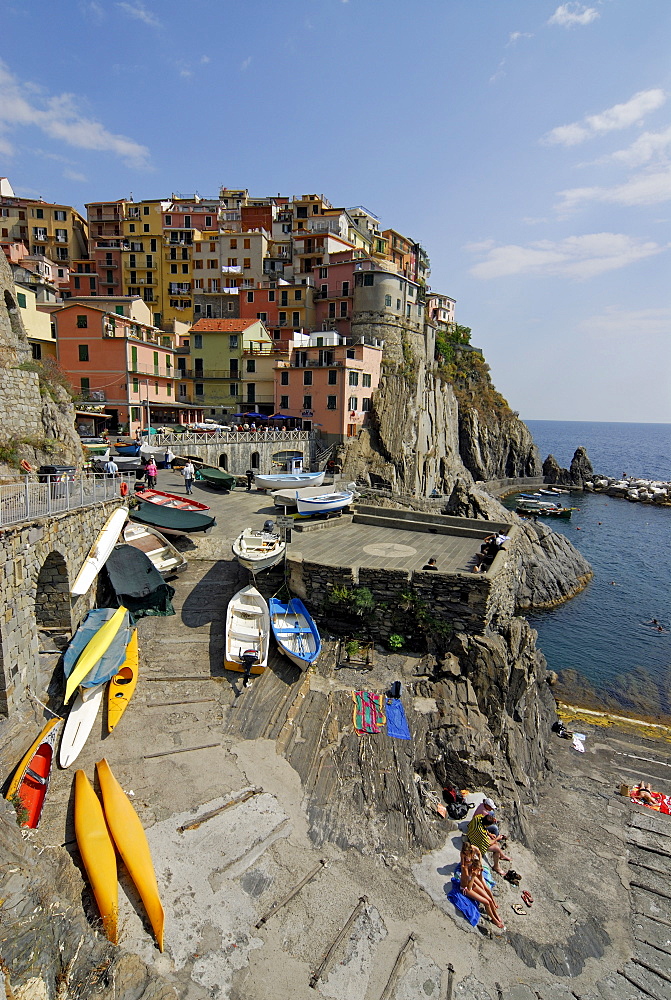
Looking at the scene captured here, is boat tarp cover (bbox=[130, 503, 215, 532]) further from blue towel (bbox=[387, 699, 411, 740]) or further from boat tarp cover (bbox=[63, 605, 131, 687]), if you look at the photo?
blue towel (bbox=[387, 699, 411, 740])

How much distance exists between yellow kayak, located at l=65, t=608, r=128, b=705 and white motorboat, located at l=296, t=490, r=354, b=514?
28.6ft

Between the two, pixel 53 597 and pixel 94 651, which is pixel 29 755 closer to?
pixel 94 651

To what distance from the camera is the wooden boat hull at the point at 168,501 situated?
21000mm

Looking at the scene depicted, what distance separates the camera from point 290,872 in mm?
9180

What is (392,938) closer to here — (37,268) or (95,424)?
(95,424)

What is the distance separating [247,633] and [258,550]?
3017 mm

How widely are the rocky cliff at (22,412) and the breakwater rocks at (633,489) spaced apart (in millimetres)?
75735

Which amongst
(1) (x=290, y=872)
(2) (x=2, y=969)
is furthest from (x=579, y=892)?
(2) (x=2, y=969)

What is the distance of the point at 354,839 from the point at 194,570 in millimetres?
10553

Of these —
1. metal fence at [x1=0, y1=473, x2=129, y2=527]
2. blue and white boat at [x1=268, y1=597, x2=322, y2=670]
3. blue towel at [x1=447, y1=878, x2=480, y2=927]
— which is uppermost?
metal fence at [x1=0, y1=473, x2=129, y2=527]

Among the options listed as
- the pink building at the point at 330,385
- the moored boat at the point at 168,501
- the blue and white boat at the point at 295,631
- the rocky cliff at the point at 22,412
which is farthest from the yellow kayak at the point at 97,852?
the pink building at the point at 330,385

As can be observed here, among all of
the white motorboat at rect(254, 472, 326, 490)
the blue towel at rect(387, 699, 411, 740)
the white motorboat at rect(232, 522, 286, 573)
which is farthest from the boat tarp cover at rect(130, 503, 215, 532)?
the blue towel at rect(387, 699, 411, 740)

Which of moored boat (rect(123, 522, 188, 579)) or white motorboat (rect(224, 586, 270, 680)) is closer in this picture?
white motorboat (rect(224, 586, 270, 680))

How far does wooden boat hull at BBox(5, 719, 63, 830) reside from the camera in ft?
29.8
